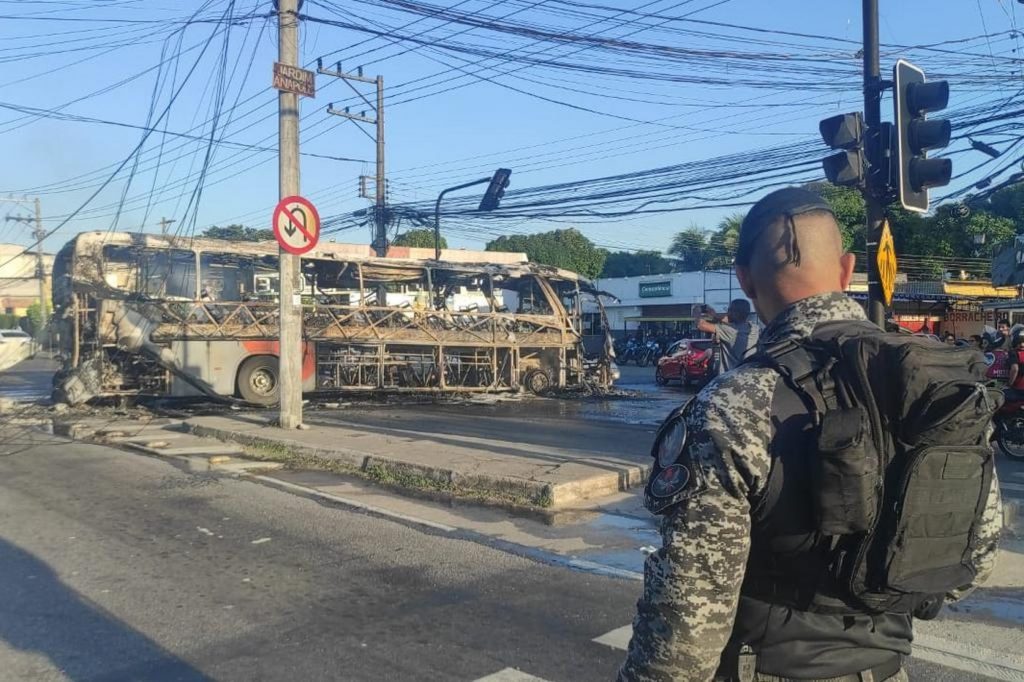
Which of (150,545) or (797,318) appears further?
(150,545)

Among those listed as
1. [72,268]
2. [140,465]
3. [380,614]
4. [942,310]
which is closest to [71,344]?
[72,268]

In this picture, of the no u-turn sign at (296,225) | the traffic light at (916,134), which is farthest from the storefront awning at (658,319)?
the traffic light at (916,134)

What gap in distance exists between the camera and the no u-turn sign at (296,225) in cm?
1133

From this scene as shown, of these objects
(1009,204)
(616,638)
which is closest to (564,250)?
(1009,204)

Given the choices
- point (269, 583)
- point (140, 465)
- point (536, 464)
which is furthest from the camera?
point (140, 465)

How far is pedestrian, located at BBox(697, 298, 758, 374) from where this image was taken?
8180 mm

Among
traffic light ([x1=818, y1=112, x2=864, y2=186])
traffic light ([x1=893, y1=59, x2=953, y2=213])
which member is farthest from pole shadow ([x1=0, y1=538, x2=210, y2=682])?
traffic light ([x1=893, y1=59, x2=953, y2=213])

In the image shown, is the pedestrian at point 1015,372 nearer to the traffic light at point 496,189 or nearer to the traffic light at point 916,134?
the traffic light at point 916,134

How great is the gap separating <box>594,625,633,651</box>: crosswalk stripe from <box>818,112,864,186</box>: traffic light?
421cm

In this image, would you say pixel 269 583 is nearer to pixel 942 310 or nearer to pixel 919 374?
pixel 919 374

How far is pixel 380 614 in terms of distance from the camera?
16.1 ft

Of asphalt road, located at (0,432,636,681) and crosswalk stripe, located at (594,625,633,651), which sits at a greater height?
crosswalk stripe, located at (594,625,633,651)

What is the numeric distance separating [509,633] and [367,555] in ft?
6.14

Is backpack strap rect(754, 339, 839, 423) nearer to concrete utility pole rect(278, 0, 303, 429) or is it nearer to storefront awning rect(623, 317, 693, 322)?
concrete utility pole rect(278, 0, 303, 429)
